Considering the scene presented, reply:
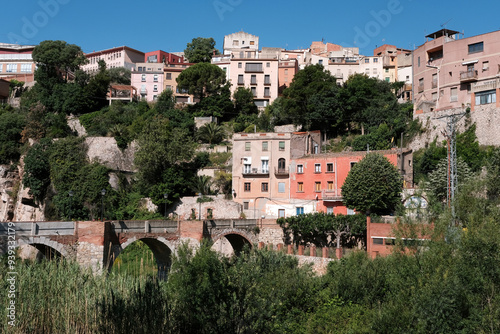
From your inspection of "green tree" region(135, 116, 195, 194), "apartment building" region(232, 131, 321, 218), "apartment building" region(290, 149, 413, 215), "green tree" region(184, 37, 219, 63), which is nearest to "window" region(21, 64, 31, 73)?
"green tree" region(184, 37, 219, 63)

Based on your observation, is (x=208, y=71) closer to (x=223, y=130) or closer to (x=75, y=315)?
(x=223, y=130)

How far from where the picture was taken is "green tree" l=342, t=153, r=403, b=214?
35.8 metres

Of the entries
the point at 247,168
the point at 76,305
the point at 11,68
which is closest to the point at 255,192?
the point at 247,168

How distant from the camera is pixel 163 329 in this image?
55.4 ft

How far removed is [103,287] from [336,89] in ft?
127

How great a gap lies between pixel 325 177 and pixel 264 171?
522 centimetres

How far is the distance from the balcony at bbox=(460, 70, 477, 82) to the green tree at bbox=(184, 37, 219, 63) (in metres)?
36.4

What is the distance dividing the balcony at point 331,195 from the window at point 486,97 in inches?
566

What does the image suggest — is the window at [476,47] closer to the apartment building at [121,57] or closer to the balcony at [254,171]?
the balcony at [254,171]

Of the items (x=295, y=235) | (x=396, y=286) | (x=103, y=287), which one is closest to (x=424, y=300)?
(x=396, y=286)

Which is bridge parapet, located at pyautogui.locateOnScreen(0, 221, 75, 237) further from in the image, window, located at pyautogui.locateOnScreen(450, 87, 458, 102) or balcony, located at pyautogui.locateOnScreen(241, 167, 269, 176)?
window, located at pyautogui.locateOnScreen(450, 87, 458, 102)

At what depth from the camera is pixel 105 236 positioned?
2897 centimetres

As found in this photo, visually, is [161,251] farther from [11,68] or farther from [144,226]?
[11,68]

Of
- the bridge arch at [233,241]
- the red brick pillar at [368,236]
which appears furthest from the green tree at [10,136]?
the red brick pillar at [368,236]
